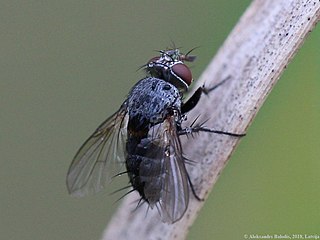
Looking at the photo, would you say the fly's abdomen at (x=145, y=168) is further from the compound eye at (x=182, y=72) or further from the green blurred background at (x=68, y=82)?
the green blurred background at (x=68, y=82)

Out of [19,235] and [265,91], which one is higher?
[265,91]

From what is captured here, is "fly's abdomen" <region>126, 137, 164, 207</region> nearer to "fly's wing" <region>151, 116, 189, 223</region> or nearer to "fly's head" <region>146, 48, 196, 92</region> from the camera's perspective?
"fly's wing" <region>151, 116, 189, 223</region>

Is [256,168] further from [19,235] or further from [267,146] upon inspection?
[19,235]

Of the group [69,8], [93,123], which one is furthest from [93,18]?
[93,123]

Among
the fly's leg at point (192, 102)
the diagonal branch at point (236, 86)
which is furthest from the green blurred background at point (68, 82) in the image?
the diagonal branch at point (236, 86)

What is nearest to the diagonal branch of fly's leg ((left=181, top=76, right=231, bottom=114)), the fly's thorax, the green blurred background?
fly's leg ((left=181, top=76, right=231, bottom=114))

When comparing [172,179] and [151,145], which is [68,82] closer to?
[151,145]
